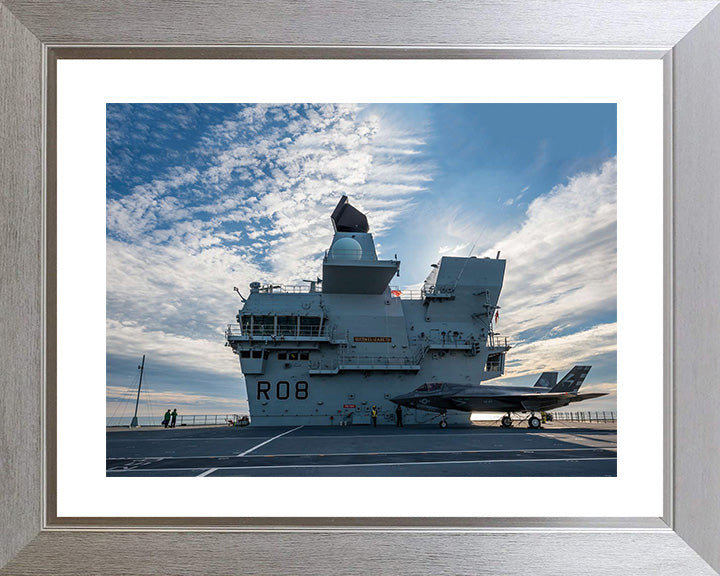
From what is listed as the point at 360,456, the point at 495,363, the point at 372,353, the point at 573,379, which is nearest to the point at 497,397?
the point at 495,363

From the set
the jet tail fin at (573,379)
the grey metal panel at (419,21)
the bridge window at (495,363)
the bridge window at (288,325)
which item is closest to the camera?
the grey metal panel at (419,21)

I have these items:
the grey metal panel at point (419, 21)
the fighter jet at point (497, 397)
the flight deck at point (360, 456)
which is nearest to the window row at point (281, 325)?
the fighter jet at point (497, 397)

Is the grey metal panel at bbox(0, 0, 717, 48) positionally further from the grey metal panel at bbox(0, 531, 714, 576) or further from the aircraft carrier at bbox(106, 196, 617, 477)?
the aircraft carrier at bbox(106, 196, 617, 477)

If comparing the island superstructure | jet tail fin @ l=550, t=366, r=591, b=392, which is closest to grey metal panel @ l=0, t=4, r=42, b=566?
the island superstructure

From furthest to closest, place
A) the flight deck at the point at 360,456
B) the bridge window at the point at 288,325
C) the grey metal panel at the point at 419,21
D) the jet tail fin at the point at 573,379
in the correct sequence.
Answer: the jet tail fin at the point at 573,379 → the bridge window at the point at 288,325 → the flight deck at the point at 360,456 → the grey metal panel at the point at 419,21

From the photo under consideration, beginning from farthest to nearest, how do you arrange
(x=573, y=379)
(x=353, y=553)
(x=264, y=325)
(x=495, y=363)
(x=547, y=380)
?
1. (x=547, y=380)
2. (x=495, y=363)
3. (x=573, y=379)
4. (x=264, y=325)
5. (x=353, y=553)

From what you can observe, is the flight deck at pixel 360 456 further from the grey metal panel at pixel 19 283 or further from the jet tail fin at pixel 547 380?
the jet tail fin at pixel 547 380

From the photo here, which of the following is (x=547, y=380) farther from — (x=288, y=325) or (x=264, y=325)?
(x=264, y=325)
